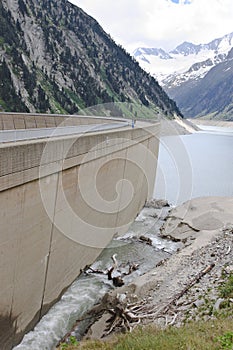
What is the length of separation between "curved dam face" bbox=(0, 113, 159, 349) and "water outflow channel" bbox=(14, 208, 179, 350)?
37 cm

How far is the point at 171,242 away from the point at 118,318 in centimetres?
1100

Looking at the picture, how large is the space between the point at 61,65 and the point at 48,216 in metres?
80.4

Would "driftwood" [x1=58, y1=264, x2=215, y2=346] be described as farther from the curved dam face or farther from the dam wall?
the dam wall

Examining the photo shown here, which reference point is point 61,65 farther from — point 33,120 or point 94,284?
point 94,284

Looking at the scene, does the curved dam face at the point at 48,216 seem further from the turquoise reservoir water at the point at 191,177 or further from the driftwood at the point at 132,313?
the turquoise reservoir water at the point at 191,177

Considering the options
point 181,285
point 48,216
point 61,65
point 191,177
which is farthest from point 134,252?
point 61,65

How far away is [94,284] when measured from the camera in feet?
48.5

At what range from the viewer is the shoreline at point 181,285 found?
1043cm

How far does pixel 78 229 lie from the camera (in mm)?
14266

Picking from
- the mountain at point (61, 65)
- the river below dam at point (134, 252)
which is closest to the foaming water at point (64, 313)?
the river below dam at point (134, 252)

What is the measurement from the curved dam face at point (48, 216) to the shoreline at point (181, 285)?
2113mm

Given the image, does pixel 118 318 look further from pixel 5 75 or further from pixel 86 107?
pixel 86 107

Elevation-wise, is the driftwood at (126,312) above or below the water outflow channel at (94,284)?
above

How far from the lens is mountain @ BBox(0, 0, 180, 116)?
59.8m
